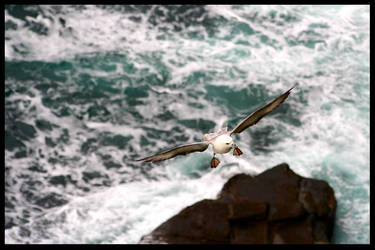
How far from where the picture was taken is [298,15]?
72.0 feet

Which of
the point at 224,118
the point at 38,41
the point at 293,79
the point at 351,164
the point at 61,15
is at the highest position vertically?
the point at 61,15

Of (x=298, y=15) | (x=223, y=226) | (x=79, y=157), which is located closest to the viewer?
(x=223, y=226)

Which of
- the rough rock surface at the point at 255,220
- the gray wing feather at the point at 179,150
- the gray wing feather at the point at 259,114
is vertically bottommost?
the rough rock surface at the point at 255,220

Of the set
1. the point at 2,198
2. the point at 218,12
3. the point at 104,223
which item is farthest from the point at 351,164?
the point at 2,198

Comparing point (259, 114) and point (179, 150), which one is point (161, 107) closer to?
point (179, 150)

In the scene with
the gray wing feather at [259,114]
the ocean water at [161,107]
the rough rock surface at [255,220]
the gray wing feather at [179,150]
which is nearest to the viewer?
the gray wing feather at [259,114]

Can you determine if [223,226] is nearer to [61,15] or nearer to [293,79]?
[293,79]

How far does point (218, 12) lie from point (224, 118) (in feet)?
22.4

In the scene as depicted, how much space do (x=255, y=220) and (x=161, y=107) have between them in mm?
6707

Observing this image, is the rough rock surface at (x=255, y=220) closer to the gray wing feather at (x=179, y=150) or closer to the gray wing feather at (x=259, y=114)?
the gray wing feather at (x=179, y=150)

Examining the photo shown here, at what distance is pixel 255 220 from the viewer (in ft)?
37.9

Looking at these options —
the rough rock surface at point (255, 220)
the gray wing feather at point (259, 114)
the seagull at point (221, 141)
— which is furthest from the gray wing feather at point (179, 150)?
the rough rock surface at point (255, 220)

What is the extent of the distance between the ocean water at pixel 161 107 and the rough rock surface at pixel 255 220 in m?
1.66

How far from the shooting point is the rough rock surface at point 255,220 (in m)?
11.4
